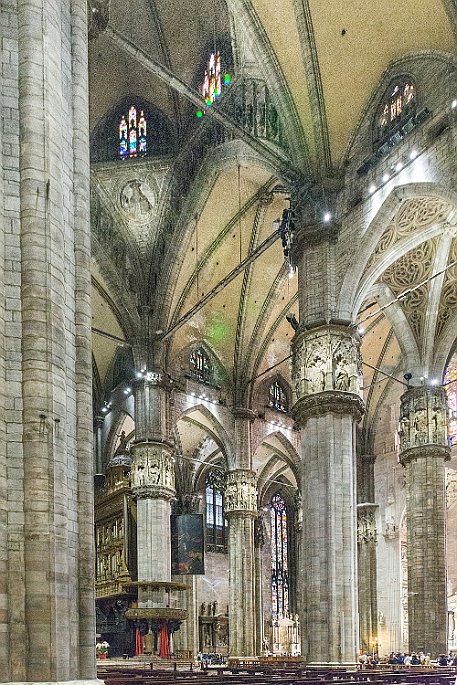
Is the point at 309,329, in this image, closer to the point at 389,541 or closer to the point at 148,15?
the point at 148,15

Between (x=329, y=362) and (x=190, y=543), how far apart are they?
1306 cm

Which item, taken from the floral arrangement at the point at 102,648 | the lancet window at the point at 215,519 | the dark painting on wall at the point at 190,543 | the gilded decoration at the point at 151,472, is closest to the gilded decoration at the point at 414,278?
the gilded decoration at the point at 151,472

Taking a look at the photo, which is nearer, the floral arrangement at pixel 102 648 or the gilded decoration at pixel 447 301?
the gilded decoration at pixel 447 301

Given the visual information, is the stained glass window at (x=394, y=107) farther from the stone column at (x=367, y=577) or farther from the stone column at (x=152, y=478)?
the stone column at (x=367, y=577)

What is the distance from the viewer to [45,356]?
1044 cm

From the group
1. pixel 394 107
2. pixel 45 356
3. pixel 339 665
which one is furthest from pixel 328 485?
pixel 45 356

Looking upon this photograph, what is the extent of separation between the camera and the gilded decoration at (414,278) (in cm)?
2902

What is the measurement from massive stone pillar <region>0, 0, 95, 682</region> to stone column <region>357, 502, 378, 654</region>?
3018cm

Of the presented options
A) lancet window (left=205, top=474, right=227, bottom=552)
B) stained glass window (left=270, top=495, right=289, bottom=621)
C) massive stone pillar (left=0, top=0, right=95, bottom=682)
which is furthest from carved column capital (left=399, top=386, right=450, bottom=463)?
massive stone pillar (left=0, top=0, right=95, bottom=682)

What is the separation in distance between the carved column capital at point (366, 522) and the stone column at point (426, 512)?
9.90 meters

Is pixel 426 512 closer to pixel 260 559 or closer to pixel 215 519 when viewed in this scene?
pixel 260 559

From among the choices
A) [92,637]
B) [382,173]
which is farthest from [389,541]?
[92,637]

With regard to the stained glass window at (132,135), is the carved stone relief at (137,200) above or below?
below

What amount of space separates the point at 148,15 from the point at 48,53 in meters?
22.6
